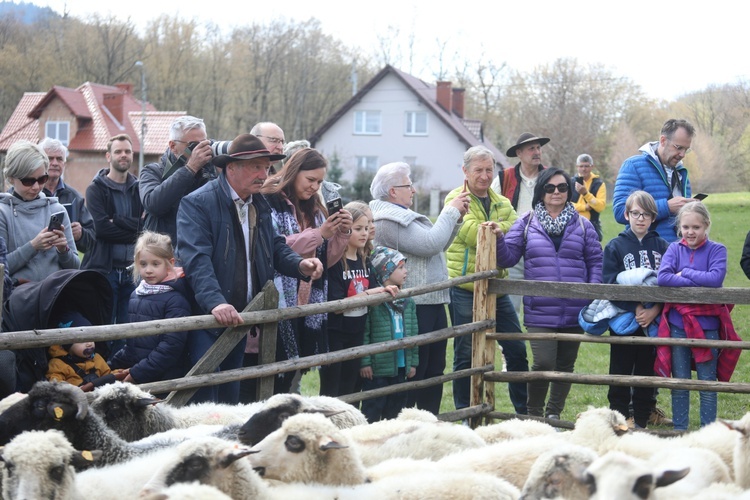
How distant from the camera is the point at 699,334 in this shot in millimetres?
6750

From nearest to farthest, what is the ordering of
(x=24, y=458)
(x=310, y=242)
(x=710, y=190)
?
(x=24, y=458) → (x=310, y=242) → (x=710, y=190)

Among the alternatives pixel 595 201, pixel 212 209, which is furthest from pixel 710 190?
pixel 212 209

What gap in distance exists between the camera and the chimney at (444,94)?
155 feet

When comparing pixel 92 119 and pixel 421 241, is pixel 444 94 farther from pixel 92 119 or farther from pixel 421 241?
pixel 421 241

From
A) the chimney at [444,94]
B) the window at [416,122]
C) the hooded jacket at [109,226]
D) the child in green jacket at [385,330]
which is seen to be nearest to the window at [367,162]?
the window at [416,122]

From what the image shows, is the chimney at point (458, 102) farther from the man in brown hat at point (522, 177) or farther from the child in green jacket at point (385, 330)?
the child in green jacket at point (385, 330)

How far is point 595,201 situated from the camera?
40.1ft

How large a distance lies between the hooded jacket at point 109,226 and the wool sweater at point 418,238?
2.20 metres

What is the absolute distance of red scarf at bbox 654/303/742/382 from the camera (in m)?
6.76

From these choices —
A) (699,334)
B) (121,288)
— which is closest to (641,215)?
(699,334)

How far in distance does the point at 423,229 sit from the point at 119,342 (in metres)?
2.53

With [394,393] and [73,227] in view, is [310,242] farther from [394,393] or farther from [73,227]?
[73,227]

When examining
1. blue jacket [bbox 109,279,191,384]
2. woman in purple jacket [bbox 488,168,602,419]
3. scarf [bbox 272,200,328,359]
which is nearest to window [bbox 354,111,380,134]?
woman in purple jacket [bbox 488,168,602,419]

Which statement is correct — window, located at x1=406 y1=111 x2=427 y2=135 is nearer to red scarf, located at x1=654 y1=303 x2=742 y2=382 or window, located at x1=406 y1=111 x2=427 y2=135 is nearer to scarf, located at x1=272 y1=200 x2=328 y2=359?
red scarf, located at x1=654 y1=303 x2=742 y2=382
